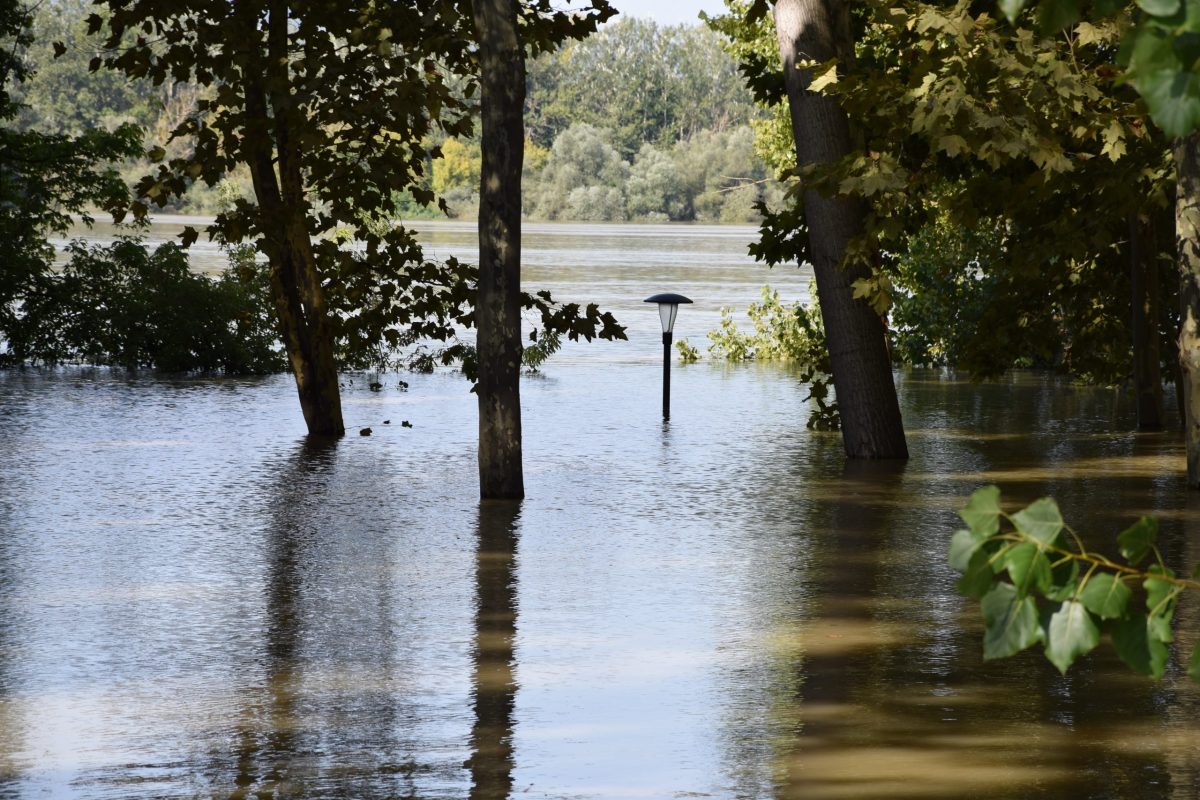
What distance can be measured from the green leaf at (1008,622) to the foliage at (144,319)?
20982mm

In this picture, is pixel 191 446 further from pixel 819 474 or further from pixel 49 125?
pixel 49 125

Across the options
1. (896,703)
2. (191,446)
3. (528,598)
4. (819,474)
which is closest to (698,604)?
(528,598)

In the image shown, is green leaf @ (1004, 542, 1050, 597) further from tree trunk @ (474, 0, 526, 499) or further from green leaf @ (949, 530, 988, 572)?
tree trunk @ (474, 0, 526, 499)

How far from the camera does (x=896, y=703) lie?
662 centimetres

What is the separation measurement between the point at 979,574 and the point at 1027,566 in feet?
0.38

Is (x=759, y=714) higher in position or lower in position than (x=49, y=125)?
lower

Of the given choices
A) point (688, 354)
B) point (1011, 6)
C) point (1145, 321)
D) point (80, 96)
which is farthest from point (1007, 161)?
point (80, 96)

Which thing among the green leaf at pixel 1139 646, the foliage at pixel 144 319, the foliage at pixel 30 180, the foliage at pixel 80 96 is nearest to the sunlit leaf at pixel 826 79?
the green leaf at pixel 1139 646

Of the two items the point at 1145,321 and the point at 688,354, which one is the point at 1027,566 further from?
the point at 688,354

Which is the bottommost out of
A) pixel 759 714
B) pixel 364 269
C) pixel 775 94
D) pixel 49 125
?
pixel 759 714

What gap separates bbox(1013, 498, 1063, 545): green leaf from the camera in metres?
2.58

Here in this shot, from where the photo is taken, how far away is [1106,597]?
258 centimetres

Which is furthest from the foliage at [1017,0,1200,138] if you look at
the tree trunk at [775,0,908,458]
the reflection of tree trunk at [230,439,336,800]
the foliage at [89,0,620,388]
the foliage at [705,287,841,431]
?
the foliage at [705,287,841,431]

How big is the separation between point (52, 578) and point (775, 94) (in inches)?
391
